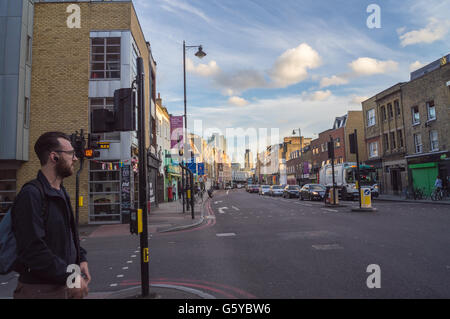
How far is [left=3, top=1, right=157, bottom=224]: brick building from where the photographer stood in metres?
16.1

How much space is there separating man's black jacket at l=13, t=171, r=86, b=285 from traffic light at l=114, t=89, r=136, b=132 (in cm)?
209

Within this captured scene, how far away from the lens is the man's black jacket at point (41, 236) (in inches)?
85.4

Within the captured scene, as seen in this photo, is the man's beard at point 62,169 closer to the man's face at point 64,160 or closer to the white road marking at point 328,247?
the man's face at point 64,160

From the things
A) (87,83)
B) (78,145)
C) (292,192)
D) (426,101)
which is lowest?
(292,192)

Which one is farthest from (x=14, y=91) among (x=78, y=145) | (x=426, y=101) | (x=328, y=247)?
(x=426, y=101)

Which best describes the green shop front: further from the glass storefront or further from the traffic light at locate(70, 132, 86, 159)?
the glass storefront

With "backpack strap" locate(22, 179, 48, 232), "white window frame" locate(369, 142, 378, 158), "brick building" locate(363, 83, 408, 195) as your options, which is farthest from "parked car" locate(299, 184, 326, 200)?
"backpack strap" locate(22, 179, 48, 232)

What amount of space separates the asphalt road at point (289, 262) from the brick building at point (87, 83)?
5235 mm

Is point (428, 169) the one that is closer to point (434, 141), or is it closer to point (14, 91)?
point (434, 141)

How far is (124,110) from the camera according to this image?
451 centimetres

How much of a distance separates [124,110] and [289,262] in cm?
441

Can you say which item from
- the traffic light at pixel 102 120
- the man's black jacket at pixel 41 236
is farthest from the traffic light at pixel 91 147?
the man's black jacket at pixel 41 236
